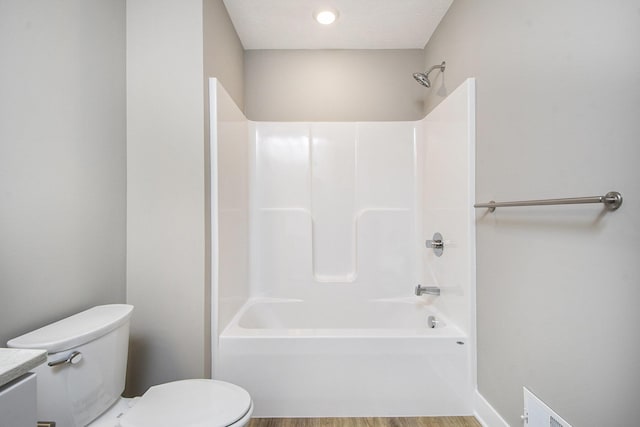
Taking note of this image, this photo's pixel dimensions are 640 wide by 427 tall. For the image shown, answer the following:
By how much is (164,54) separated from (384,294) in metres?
2.19

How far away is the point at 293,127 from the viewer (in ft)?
8.16

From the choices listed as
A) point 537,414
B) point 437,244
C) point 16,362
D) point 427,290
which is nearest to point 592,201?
point 537,414

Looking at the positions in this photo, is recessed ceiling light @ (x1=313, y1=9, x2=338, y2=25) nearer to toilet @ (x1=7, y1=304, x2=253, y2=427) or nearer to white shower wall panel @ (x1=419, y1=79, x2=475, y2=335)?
white shower wall panel @ (x1=419, y1=79, x2=475, y2=335)

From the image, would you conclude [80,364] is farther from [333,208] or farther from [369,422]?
[333,208]

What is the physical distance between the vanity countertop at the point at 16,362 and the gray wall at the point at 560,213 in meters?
1.46

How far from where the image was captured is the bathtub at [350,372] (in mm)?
1642

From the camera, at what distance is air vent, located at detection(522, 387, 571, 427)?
109cm

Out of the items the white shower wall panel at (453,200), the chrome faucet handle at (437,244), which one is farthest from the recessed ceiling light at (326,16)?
the chrome faucet handle at (437,244)

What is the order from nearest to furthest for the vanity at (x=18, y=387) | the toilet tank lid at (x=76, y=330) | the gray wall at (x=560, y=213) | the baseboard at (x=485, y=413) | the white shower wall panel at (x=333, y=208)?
1. the vanity at (x=18, y=387)
2. the gray wall at (x=560, y=213)
3. the toilet tank lid at (x=76, y=330)
4. the baseboard at (x=485, y=413)
5. the white shower wall panel at (x=333, y=208)

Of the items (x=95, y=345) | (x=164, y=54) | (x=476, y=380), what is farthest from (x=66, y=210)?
(x=476, y=380)

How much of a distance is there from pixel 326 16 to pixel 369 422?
8.36 feet

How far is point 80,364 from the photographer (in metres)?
1.06

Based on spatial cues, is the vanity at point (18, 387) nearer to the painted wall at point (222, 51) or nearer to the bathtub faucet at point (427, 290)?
the painted wall at point (222, 51)

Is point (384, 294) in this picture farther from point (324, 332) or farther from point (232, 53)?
point (232, 53)
